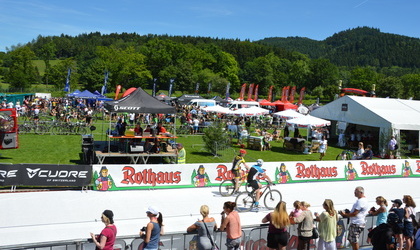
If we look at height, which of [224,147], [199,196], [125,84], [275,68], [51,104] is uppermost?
[275,68]

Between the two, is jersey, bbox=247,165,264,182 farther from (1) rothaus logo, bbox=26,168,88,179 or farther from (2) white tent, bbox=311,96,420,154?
(2) white tent, bbox=311,96,420,154

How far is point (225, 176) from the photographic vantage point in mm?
15234

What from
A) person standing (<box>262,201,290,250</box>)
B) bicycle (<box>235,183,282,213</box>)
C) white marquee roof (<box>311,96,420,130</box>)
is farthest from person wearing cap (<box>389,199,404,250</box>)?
white marquee roof (<box>311,96,420,130</box>)

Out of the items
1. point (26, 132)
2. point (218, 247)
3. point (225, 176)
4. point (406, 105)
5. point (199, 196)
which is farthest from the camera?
point (406, 105)

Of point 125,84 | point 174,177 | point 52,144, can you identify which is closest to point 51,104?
point 52,144

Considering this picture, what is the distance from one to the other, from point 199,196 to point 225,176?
183cm

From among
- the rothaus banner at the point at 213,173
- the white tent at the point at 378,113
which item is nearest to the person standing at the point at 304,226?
the rothaus banner at the point at 213,173

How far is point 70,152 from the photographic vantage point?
19906 mm

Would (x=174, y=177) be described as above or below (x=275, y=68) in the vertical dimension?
below

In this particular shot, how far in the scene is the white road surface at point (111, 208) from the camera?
987 centimetres

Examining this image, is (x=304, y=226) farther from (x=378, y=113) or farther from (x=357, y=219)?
(x=378, y=113)

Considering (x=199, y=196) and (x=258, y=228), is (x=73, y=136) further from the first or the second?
(x=258, y=228)

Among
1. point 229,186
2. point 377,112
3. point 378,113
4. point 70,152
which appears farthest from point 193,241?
point 377,112

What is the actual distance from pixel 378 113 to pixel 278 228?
21955 millimetres
